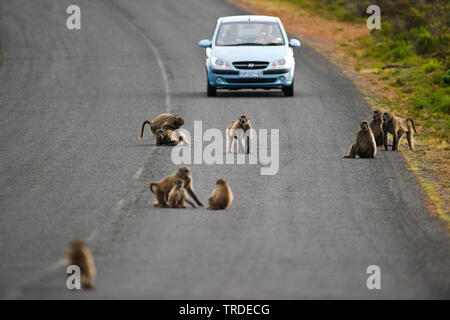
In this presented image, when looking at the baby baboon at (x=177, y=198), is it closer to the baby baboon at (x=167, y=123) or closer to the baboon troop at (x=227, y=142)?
the baboon troop at (x=227, y=142)

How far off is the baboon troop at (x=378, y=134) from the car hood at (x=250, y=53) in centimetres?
667

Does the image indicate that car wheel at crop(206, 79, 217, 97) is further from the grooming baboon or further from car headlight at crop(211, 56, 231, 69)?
the grooming baboon

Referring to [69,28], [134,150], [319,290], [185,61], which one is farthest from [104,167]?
[69,28]

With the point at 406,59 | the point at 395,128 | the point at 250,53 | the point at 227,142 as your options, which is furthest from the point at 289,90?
the point at 406,59

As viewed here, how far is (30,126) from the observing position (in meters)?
22.0

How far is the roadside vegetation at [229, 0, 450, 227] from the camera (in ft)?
59.5

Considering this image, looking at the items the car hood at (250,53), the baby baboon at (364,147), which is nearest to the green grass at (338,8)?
the car hood at (250,53)

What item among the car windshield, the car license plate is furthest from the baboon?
the car windshield

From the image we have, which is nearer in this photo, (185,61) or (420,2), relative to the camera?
(185,61)

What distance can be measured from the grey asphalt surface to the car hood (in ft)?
3.85

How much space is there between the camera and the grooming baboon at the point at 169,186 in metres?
12.6

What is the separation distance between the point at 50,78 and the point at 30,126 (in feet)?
28.2
